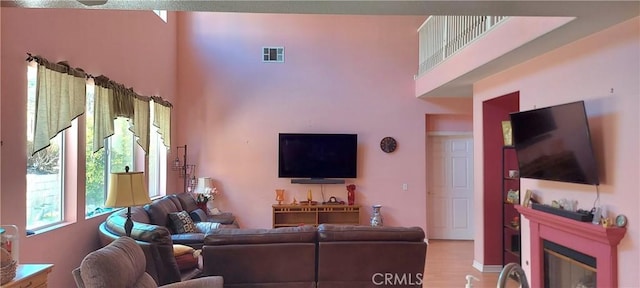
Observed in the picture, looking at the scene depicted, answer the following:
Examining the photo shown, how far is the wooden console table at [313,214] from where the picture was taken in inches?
273

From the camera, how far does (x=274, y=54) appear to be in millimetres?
7246

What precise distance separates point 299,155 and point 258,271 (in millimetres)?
3797

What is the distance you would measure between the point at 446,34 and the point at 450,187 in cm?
301

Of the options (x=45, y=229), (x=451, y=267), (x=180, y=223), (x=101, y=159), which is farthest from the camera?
(x=451, y=267)

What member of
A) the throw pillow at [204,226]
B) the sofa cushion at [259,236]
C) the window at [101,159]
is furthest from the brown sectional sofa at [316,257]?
the throw pillow at [204,226]

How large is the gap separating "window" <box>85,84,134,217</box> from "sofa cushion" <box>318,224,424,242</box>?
268 centimetres

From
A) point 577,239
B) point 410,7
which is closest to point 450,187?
point 577,239

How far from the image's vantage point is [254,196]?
282 inches

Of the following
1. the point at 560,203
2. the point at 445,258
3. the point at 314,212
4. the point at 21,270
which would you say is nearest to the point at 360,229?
the point at 560,203

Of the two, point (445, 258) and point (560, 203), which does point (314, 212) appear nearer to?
point (445, 258)

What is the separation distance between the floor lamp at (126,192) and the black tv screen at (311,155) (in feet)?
12.1

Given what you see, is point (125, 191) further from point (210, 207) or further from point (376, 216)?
point (376, 216)

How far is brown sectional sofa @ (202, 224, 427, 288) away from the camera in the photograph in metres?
3.37

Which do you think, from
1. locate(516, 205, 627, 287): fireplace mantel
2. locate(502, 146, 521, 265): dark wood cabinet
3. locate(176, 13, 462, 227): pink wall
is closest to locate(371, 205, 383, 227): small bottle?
locate(176, 13, 462, 227): pink wall
